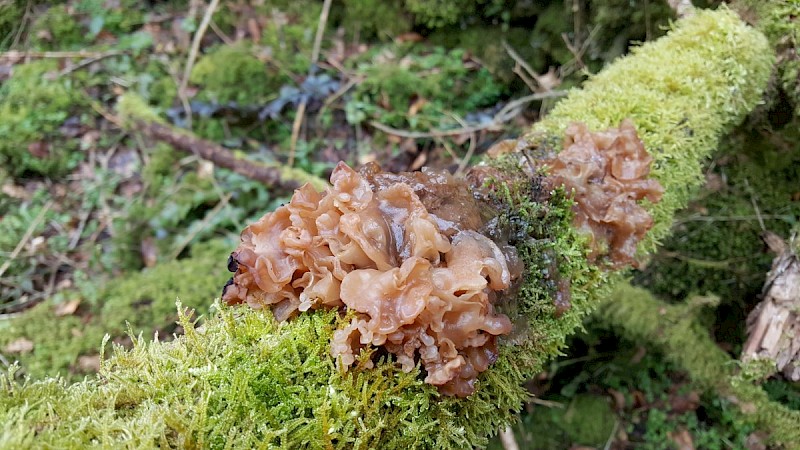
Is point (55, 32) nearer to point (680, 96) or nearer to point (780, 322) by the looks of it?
point (680, 96)

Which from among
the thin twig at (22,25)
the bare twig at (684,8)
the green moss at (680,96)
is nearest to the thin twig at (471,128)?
the bare twig at (684,8)

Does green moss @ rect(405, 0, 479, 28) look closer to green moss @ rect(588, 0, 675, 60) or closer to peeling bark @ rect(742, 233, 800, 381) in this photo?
green moss @ rect(588, 0, 675, 60)

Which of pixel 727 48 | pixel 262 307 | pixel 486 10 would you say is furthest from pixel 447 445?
pixel 486 10

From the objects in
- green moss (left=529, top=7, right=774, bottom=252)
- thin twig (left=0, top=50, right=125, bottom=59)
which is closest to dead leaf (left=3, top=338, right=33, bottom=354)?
green moss (left=529, top=7, right=774, bottom=252)

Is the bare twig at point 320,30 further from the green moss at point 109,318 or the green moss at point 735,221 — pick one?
the green moss at point 735,221

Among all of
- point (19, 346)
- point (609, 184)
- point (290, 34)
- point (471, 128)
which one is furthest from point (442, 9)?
point (19, 346)

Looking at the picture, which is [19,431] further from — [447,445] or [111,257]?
[111,257]
